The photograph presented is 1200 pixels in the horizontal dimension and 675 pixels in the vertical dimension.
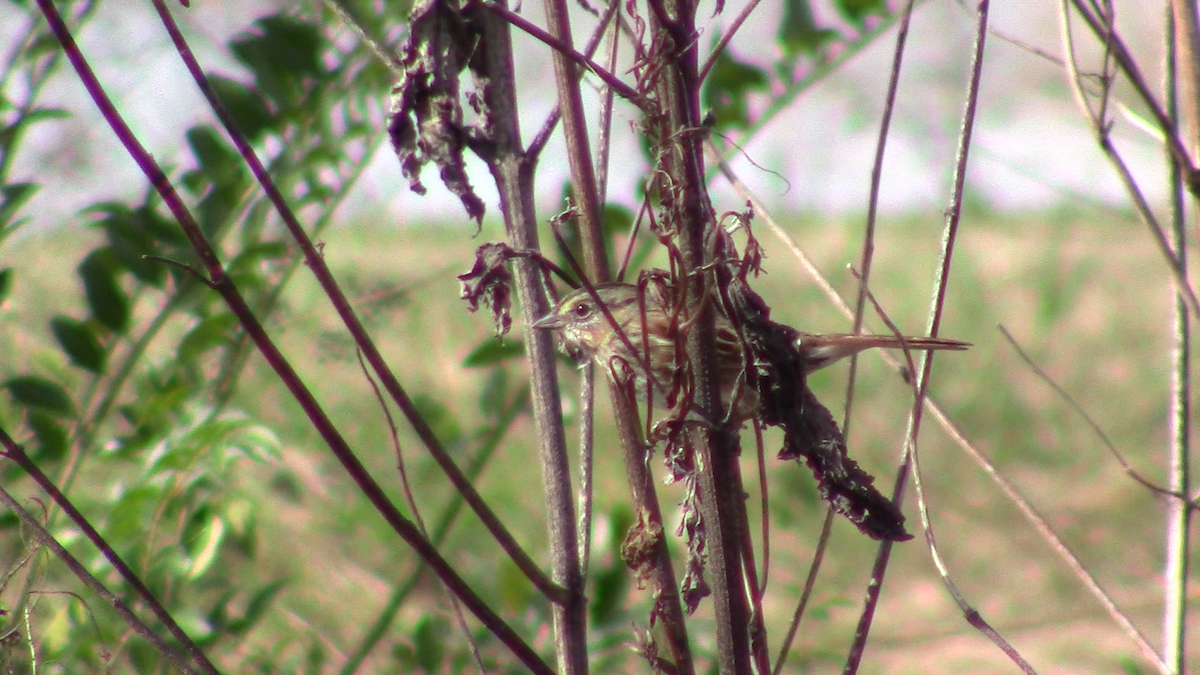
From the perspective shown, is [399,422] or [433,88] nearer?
[433,88]

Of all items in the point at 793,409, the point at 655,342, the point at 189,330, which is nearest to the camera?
the point at 793,409

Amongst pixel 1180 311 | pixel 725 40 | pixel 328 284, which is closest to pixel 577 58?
pixel 725 40

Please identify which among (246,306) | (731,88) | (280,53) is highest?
(731,88)

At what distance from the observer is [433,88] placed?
1435 mm

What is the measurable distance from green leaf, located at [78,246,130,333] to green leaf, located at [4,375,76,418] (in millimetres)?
185

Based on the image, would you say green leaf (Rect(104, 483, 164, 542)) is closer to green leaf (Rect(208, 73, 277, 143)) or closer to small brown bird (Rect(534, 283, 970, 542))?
green leaf (Rect(208, 73, 277, 143))

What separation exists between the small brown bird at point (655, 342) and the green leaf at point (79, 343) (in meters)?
1.05

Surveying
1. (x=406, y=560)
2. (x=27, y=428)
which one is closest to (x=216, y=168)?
(x=27, y=428)

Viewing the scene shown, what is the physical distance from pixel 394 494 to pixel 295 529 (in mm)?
475

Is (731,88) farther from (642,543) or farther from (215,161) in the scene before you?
(642,543)

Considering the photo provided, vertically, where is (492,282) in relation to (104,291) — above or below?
below

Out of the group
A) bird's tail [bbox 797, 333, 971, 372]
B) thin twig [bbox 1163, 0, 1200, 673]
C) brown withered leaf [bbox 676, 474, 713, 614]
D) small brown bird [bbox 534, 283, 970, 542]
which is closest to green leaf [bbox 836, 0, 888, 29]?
bird's tail [bbox 797, 333, 971, 372]

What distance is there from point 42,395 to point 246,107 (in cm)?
78

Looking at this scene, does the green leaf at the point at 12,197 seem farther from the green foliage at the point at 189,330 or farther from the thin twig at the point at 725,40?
the thin twig at the point at 725,40
